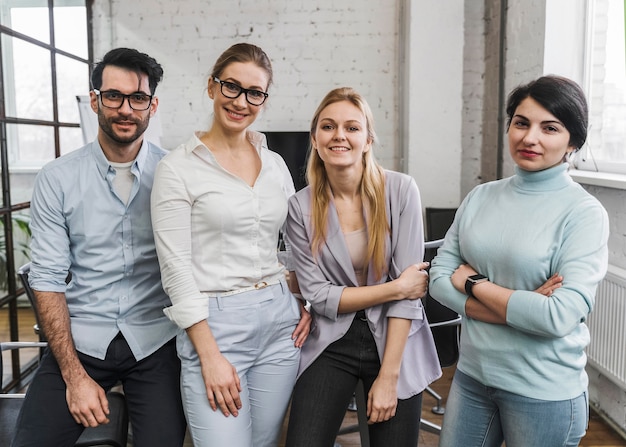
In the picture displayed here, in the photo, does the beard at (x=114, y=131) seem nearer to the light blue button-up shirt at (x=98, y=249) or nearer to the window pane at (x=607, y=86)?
the light blue button-up shirt at (x=98, y=249)

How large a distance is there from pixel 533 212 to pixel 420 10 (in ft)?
10.6

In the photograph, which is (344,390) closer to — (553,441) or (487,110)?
(553,441)

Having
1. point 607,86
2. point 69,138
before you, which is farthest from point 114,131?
point 69,138

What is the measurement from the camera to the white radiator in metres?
2.35

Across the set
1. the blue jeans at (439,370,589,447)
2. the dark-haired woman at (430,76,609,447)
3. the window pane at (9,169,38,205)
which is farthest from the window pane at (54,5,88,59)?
the blue jeans at (439,370,589,447)

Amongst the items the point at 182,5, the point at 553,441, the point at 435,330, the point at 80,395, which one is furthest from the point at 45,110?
the point at 553,441

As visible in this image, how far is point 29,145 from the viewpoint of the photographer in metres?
3.26

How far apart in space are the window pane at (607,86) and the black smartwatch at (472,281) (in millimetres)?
1684

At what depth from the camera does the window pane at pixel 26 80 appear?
3.02 metres

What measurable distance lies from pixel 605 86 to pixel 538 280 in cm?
195

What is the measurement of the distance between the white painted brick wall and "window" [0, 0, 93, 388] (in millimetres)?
684

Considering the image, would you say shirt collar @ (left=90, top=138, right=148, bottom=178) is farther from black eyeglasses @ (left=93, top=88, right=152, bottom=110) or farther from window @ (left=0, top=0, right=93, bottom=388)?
window @ (left=0, top=0, right=93, bottom=388)

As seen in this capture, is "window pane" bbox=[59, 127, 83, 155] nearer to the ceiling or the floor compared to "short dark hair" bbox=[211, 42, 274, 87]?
nearer to the floor

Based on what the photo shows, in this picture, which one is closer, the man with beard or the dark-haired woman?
the dark-haired woman
